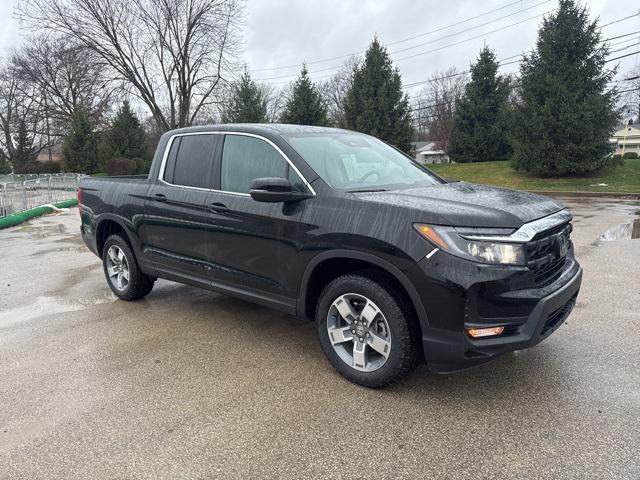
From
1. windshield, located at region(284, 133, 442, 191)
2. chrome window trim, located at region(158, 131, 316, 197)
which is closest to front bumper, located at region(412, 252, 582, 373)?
windshield, located at region(284, 133, 442, 191)

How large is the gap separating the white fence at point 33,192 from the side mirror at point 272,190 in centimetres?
944

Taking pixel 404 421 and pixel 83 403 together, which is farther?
pixel 83 403

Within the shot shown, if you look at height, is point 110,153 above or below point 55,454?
above

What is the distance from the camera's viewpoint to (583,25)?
20.7 meters

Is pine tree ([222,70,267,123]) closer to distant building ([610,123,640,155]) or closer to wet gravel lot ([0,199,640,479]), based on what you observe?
wet gravel lot ([0,199,640,479])

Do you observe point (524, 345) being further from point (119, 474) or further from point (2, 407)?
point (2, 407)

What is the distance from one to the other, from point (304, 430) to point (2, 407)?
6.66 ft

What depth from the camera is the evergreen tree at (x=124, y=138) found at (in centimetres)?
3481

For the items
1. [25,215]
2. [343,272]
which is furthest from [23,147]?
[343,272]

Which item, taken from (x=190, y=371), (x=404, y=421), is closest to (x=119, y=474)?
(x=190, y=371)

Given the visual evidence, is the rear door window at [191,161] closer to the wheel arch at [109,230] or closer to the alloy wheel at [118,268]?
the wheel arch at [109,230]

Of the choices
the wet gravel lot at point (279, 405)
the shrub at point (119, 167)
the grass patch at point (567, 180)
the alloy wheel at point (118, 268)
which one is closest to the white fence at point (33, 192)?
the alloy wheel at point (118, 268)

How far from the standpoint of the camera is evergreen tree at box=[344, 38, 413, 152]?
2850 cm

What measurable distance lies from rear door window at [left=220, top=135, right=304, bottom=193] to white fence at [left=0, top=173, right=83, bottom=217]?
8596 mm
